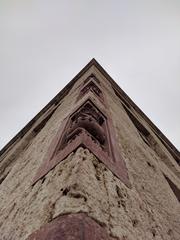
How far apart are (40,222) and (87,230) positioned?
0.25 m

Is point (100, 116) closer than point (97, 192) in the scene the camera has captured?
No

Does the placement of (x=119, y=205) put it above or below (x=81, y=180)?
below

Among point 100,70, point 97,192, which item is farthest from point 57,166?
point 100,70

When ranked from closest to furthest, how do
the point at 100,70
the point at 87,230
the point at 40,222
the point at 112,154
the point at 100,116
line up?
1. the point at 87,230
2. the point at 40,222
3. the point at 112,154
4. the point at 100,116
5. the point at 100,70

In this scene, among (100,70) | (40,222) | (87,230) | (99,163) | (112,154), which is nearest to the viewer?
(87,230)

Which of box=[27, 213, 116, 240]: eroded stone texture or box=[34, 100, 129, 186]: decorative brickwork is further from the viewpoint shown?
box=[34, 100, 129, 186]: decorative brickwork

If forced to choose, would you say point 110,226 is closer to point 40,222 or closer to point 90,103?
point 40,222

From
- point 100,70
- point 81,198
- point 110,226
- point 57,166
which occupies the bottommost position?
→ point 110,226

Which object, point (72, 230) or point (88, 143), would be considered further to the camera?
point (88, 143)

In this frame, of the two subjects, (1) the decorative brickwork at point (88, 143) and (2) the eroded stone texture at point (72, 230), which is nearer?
(2) the eroded stone texture at point (72, 230)

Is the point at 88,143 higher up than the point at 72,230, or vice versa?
the point at 88,143

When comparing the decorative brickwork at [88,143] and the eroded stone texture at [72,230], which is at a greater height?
the decorative brickwork at [88,143]

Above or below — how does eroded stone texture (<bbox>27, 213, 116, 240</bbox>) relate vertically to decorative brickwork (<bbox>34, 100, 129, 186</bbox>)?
below

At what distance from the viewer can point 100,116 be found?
250cm
